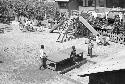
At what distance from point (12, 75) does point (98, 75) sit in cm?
963

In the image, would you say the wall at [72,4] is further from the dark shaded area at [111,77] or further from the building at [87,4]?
the dark shaded area at [111,77]

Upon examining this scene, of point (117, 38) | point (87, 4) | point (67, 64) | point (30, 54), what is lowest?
point (67, 64)

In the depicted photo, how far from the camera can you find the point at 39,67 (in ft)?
59.0

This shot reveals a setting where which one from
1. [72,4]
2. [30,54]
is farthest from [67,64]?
[72,4]

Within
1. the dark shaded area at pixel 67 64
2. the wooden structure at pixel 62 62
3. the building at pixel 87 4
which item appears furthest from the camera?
the building at pixel 87 4

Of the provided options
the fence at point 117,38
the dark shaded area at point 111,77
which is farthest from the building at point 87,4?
the dark shaded area at point 111,77

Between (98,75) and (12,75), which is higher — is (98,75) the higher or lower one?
the higher one

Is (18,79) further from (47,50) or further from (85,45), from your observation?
(85,45)

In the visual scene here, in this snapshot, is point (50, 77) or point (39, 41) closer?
point (50, 77)

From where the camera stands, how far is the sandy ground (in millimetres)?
16453

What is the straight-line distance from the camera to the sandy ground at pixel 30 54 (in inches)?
648

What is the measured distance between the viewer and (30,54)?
22.0 meters

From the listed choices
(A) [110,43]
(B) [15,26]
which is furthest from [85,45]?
(B) [15,26]

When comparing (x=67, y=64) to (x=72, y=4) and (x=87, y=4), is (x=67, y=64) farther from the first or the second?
(x=72, y=4)
